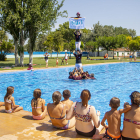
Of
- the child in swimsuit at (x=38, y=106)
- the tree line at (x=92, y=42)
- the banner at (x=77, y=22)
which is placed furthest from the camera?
the tree line at (x=92, y=42)

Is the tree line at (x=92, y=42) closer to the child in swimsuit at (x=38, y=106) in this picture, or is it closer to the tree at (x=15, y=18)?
the tree at (x=15, y=18)

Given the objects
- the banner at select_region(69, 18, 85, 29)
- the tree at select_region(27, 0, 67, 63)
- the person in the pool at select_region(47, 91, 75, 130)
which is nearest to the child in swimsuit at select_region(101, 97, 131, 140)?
the person in the pool at select_region(47, 91, 75, 130)

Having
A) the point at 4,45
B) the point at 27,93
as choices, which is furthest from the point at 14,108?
the point at 4,45

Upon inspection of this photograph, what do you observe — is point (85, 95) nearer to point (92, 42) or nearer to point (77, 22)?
point (77, 22)

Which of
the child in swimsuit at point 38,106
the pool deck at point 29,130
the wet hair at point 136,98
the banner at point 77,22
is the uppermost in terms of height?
the banner at point 77,22

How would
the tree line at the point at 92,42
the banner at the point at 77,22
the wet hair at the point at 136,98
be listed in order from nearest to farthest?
the wet hair at the point at 136,98 < the banner at the point at 77,22 < the tree line at the point at 92,42

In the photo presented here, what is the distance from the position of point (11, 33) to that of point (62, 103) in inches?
974

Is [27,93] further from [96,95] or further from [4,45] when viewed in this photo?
[4,45]

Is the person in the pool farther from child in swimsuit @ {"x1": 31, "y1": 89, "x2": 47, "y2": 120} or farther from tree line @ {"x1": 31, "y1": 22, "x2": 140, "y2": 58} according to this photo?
tree line @ {"x1": 31, "y1": 22, "x2": 140, "y2": 58}

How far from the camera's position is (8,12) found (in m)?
24.6

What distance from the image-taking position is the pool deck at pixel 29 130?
403cm

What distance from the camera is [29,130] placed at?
175 inches

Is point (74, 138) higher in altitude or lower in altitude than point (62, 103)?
lower

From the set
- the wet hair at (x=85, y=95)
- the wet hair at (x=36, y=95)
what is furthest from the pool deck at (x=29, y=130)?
the wet hair at (x=85, y=95)
